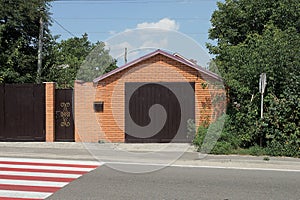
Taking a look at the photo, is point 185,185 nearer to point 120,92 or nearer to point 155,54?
point 120,92

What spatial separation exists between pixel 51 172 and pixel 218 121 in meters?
5.92

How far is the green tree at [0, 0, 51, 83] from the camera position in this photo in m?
20.4

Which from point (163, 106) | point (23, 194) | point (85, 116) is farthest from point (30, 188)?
point (163, 106)

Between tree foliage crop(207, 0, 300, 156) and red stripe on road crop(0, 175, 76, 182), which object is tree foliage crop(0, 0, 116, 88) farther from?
red stripe on road crop(0, 175, 76, 182)

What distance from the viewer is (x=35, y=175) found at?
8.16 meters

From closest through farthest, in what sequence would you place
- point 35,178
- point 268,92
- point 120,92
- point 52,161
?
point 35,178 < point 52,161 < point 268,92 < point 120,92

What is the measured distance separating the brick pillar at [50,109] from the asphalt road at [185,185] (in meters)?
5.00

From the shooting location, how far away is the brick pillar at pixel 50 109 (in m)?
13.1

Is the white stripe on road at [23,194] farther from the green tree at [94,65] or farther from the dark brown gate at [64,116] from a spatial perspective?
the dark brown gate at [64,116]

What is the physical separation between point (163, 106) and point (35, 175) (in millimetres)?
6131

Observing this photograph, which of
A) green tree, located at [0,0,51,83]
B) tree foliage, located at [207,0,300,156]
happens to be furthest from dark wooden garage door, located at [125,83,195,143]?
green tree, located at [0,0,51,83]

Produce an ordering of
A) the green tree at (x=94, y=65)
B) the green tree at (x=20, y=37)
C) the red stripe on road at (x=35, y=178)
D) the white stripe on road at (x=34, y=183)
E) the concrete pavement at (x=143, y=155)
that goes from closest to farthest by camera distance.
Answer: the white stripe on road at (x=34, y=183) < the red stripe on road at (x=35, y=178) < the concrete pavement at (x=143, y=155) < the green tree at (x=94, y=65) < the green tree at (x=20, y=37)

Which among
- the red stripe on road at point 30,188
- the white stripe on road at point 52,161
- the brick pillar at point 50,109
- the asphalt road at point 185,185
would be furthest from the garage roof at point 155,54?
the red stripe on road at point 30,188

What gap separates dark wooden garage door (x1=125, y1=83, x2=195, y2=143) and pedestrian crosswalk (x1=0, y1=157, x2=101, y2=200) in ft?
12.7
